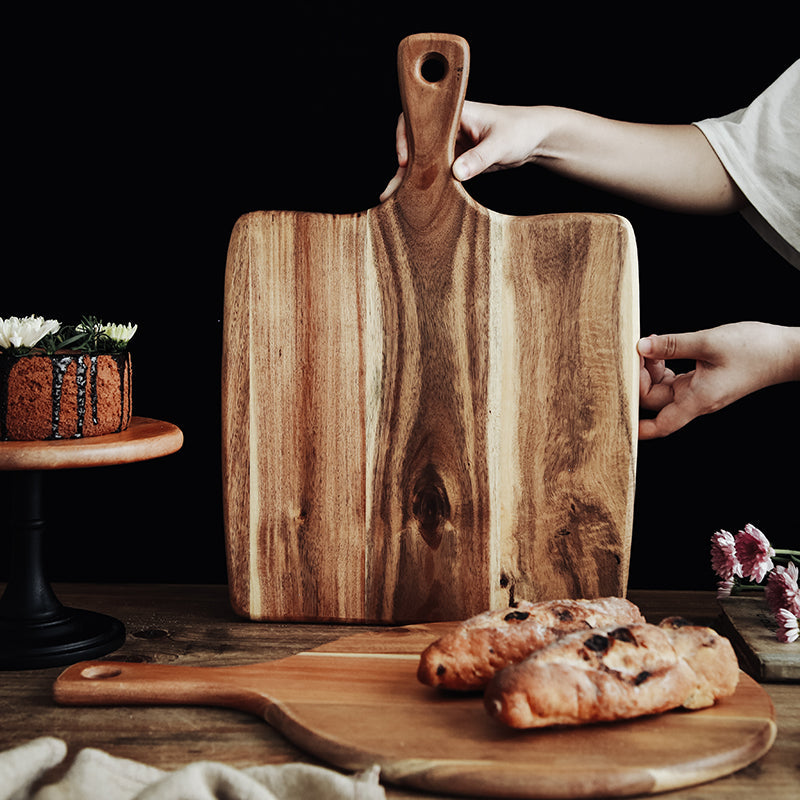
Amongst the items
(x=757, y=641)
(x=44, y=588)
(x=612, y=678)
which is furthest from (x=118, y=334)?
(x=757, y=641)

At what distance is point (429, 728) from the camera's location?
2.65 ft

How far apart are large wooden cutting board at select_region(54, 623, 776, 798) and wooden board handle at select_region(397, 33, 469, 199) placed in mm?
513

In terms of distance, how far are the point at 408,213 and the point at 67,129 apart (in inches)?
24.3

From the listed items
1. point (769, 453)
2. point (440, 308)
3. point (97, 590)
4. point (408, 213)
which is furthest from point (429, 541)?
point (769, 453)

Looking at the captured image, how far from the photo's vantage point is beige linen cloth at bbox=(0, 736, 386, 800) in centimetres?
71

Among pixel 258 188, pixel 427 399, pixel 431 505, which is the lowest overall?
pixel 431 505

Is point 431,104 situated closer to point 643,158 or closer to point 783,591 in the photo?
point 643,158

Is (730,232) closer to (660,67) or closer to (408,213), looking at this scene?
(660,67)

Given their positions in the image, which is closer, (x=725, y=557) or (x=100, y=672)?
(x=100, y=672)

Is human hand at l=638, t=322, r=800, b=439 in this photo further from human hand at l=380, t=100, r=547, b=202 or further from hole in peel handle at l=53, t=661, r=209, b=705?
hole in peel handle at l=53, t=661, r=209, b=705

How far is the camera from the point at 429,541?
113 centimetres

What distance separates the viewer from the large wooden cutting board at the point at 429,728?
0.74 metres

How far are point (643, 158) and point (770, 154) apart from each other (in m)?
0.15

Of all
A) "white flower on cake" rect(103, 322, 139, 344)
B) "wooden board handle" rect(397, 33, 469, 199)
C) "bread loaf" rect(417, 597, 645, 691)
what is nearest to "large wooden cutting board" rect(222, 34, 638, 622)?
"wooden board handle" rect(397, 33, 469, 199)
